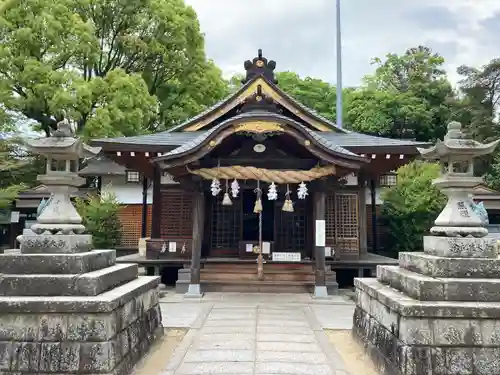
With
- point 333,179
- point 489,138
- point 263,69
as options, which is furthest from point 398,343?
point 489,138

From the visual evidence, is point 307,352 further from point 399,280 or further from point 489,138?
point 489,138

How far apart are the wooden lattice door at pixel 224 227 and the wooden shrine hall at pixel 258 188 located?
30mm

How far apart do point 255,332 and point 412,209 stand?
10.2 m

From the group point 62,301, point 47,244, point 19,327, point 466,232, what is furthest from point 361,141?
point 19,327

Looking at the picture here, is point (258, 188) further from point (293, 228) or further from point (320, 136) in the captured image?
point (293, 228)

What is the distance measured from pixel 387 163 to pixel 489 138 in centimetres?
1569

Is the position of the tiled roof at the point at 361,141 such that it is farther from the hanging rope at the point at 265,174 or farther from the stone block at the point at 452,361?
the stone block at the point at 452,361

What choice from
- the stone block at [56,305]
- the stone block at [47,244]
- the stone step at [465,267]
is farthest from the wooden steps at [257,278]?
the stone block at [56,305]

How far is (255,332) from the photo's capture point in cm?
702

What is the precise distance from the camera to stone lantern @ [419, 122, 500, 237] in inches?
195

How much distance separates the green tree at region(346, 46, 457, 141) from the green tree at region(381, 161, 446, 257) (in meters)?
11.0

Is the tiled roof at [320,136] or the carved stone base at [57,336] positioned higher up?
the tiled roof at [320,136]

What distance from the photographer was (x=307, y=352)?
595cm

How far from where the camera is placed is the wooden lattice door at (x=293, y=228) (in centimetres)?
1251
